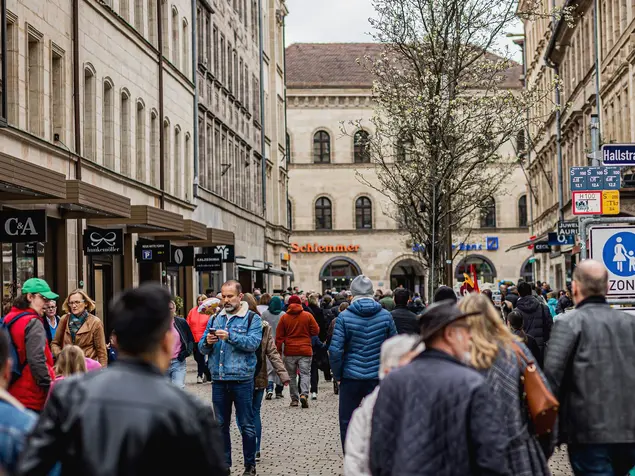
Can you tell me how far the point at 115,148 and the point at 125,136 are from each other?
1.43 metres

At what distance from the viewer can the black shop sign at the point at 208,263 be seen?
1348 inches

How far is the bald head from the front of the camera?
7.34 metres

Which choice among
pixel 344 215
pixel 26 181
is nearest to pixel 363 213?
pixel 344 215

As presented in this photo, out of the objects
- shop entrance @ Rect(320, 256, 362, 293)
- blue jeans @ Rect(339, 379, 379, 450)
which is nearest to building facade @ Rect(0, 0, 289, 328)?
blue jeans @ Rect(339, 379, 379, 450)

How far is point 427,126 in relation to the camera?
1020 inches

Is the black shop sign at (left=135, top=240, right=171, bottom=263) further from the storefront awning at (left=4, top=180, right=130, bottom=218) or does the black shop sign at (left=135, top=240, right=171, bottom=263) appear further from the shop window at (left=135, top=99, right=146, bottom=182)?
the storefront awning at (left=4, top=180, right=130, bottom=218)

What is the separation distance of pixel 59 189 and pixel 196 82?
19669mm

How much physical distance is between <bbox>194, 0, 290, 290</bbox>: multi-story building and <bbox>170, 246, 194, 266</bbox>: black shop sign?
8.29ft

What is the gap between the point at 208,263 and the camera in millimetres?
34406

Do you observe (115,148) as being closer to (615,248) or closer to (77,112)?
(77,112)

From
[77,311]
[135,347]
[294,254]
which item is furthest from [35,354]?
[294,254]

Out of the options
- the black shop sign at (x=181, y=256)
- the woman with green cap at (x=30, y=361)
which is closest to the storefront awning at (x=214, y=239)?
the black shop sign at (x=181, y=256)

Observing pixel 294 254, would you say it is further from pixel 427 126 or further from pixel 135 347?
pixel 135 347

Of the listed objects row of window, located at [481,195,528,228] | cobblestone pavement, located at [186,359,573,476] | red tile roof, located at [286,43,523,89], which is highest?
red tile roof, located at [286,43,523,89]
